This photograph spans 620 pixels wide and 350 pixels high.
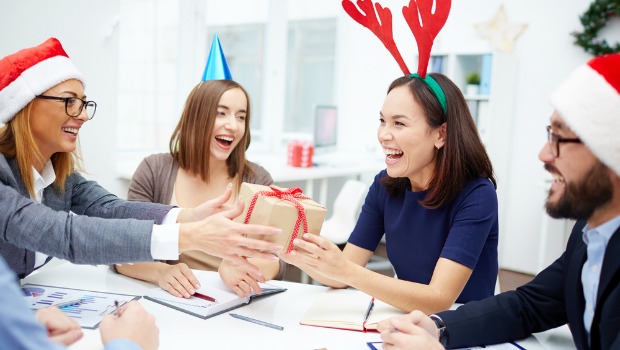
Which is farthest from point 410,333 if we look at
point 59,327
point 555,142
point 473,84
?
point 473,84

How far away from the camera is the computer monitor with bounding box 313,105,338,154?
15.6ft

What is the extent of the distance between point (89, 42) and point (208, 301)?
80.7 inches

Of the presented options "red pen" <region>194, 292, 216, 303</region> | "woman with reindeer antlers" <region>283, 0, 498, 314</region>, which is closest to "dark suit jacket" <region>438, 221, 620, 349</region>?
"woman with reindeer antlers" <region>283, 0, 498, 314</region>

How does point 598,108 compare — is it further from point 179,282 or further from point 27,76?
point 27,76

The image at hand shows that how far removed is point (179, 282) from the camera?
62.6 inches

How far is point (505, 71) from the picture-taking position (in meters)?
4.79

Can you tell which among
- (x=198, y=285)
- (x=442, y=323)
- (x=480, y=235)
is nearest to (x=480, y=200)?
(x=480, y=235)

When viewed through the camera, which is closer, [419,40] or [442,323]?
[442,323]

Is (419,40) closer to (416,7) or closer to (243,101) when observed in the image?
(416,7)

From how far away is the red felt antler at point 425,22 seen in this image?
1.79m

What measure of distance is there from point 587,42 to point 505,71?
68 cm

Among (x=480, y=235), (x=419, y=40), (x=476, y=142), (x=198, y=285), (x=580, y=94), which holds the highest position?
(x=419, y=40)

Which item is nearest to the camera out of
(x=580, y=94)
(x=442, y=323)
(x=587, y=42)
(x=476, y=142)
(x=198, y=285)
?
(x=580, y=94)

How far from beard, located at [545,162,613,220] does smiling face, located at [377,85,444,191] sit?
60 centimetres
